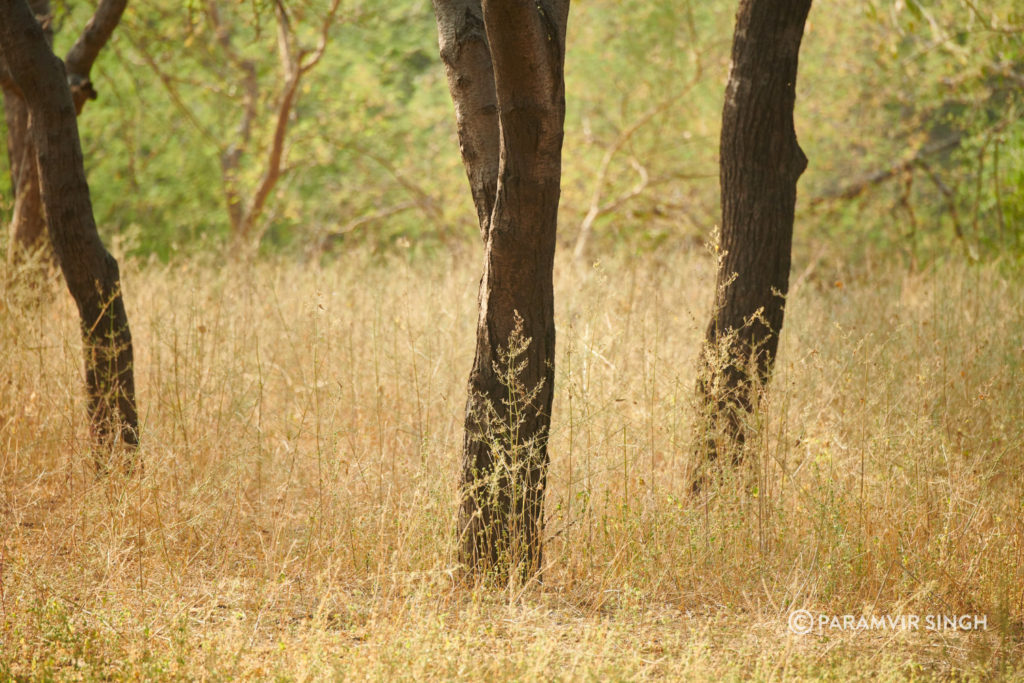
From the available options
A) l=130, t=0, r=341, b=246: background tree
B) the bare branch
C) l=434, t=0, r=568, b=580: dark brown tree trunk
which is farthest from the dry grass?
l=130, t=0, r=341, b=246: background tree

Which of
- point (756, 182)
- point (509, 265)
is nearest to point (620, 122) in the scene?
point (756, 182)

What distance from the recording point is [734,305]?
190 inches

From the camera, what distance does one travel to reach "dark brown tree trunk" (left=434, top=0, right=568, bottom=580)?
11.1 ft

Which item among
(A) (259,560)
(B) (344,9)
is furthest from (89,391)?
(B) (344,9)

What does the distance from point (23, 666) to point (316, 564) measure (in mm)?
1107

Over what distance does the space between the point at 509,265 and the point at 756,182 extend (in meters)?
1.86

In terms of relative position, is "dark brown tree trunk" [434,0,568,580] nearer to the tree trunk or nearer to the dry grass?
the dry grass

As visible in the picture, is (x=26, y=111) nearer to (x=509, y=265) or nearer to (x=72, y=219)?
(x=72, y=219)

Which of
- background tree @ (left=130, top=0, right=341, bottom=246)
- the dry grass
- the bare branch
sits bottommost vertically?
the dry grass


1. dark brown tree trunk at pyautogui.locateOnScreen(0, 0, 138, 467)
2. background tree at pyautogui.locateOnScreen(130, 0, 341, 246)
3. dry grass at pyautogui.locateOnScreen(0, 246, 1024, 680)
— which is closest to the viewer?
dry grass at pyautogui.locateOnScreen(0, 246, 1024, 680)

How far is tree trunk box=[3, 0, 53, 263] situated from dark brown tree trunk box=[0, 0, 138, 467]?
2.17m

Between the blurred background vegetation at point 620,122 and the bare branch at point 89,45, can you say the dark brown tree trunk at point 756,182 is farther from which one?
the blurred background vegetation at point 620,122

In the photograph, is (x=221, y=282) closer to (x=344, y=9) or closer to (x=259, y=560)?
(x=259, y=560)

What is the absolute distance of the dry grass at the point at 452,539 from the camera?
121 inches
